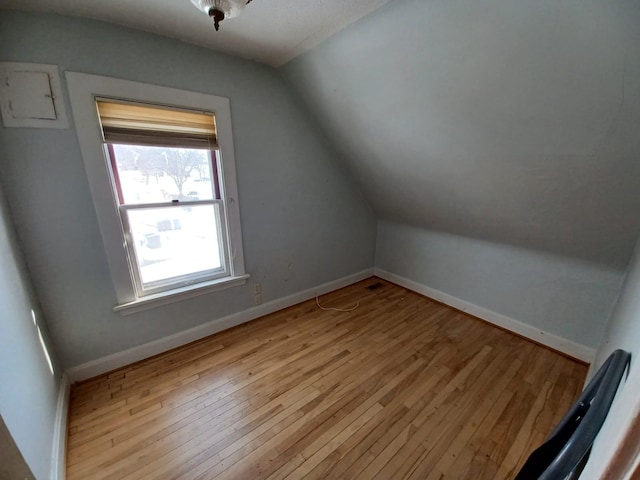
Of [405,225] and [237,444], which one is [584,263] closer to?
[405,225]

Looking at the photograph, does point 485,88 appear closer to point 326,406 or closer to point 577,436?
point 577,436

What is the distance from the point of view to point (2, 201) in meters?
1.25

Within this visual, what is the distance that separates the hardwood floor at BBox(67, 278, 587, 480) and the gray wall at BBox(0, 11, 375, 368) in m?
0.36

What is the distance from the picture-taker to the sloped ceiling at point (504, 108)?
39.9 inches

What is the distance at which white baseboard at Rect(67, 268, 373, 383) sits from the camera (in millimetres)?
1704

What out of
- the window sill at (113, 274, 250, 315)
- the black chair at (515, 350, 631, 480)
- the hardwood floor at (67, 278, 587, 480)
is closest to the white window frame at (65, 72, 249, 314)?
the window sill at (113, 274, 250, 315)

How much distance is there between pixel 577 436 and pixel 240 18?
209 centimetres

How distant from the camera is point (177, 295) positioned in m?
1.91

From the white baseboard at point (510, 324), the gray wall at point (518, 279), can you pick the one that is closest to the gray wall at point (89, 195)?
the gray wall at point (518, 279)

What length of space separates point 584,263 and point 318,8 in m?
2.48

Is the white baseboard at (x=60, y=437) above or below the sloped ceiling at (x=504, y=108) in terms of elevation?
below

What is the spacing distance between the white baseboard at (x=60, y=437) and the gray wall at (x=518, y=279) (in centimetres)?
302

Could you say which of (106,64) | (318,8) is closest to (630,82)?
(318,8)

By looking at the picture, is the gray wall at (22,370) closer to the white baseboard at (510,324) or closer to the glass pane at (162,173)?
the glass pane at (162,173)
